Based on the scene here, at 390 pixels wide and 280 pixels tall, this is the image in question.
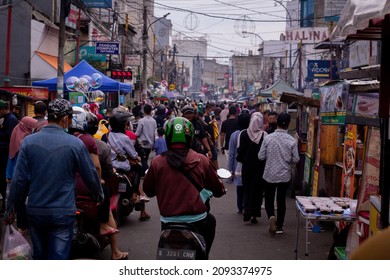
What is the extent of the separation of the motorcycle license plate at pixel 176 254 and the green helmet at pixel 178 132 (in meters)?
0.93

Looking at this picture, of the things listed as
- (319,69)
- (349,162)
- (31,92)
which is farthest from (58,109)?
(319,69)

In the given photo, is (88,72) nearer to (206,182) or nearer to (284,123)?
(284,123)

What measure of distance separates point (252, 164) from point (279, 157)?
1091 mm

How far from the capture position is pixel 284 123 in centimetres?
934

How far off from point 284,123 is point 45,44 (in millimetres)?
18643

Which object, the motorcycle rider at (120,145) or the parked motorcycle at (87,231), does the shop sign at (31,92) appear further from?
the parked motorcycle at (87,231)

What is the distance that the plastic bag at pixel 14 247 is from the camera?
17.6 feet

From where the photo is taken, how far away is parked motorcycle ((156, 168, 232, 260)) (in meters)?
4.89

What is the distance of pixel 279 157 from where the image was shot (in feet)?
30.3

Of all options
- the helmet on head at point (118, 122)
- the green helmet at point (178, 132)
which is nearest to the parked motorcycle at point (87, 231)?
the helmet on head at point (118, 122)

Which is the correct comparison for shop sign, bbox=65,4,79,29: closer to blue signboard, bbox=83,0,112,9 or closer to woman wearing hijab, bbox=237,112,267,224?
blue signboard, bbox=83,0,112,9

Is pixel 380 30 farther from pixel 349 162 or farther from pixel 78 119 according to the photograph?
pixel 349 162

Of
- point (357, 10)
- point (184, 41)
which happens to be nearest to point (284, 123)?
point (357, 10)

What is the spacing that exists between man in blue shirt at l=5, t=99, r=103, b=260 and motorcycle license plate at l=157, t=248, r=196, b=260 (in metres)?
0.85
